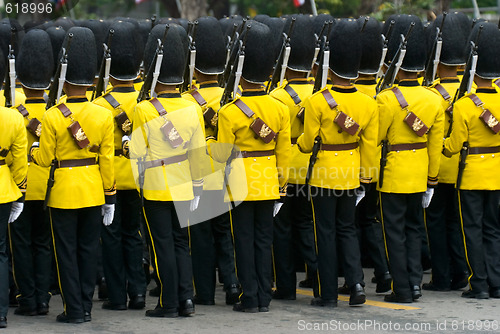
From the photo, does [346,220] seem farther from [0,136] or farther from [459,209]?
[0,136]

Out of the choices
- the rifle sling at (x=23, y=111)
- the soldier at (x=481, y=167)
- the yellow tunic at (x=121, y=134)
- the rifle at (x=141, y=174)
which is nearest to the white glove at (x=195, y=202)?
the rifle at (x=141, y=174)

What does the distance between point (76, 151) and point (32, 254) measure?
3.56 ft

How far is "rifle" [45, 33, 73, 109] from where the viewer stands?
734 cm

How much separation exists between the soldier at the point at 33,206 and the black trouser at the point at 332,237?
2138mm

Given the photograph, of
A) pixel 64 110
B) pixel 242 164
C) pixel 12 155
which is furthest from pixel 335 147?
pixel 12 155

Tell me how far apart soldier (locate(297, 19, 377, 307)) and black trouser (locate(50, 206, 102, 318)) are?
175 cm

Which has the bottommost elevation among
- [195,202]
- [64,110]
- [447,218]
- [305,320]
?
[305,320]

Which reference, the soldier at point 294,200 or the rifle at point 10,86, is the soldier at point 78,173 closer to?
the rifle at point 10,86

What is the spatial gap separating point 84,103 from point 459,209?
3.22 meters

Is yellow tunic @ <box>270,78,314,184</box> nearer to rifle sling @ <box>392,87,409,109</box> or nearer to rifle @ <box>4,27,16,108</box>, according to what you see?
rifle sling @ <box>392,87,409,109</box>

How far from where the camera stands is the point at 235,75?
7.76 metres

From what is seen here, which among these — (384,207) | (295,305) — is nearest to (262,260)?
(295,305)

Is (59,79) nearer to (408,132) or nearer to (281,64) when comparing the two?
(281,64)

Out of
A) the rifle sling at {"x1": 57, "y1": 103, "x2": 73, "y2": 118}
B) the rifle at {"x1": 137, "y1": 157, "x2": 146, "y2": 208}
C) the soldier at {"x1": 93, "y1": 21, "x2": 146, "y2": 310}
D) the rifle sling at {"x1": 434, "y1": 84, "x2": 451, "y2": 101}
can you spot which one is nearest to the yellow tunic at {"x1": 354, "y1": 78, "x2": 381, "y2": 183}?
the rifle sling at {"x1": 434, "y1": 84, "x2": 451, "y2": 101}
